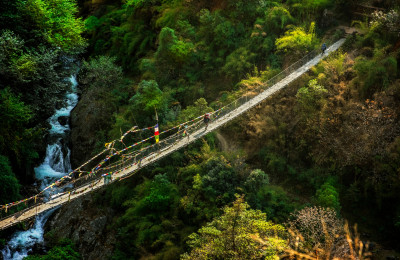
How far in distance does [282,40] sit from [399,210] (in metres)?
11.2

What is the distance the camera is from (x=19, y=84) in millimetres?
18094

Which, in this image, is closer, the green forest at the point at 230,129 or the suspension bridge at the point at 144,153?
the suspension bridge at the point at 144,153

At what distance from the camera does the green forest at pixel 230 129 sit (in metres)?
13.8

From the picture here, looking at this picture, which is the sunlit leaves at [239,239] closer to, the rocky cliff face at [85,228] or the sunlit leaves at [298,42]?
the rocky cliff face at [85,228]

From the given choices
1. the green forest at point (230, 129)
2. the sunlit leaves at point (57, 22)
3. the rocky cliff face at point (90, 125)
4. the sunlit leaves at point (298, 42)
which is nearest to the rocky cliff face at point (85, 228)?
the green forest at point (230, 129)

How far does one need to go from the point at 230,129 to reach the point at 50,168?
11.7 m

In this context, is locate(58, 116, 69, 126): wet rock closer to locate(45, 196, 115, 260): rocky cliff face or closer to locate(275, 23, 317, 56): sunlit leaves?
locate(45, 196, 115, 260): rocky cliff face

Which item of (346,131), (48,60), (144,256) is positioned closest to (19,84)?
(48,60)

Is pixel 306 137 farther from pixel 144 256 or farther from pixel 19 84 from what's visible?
pixel 19 84

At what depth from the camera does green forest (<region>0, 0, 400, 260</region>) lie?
1376cm

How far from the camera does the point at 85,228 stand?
17.2 metres

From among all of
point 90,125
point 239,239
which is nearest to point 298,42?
point 239,239

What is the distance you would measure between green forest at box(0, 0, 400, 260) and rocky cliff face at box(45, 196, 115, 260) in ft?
0.23

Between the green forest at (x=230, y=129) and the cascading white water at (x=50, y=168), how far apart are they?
0.49 metres
